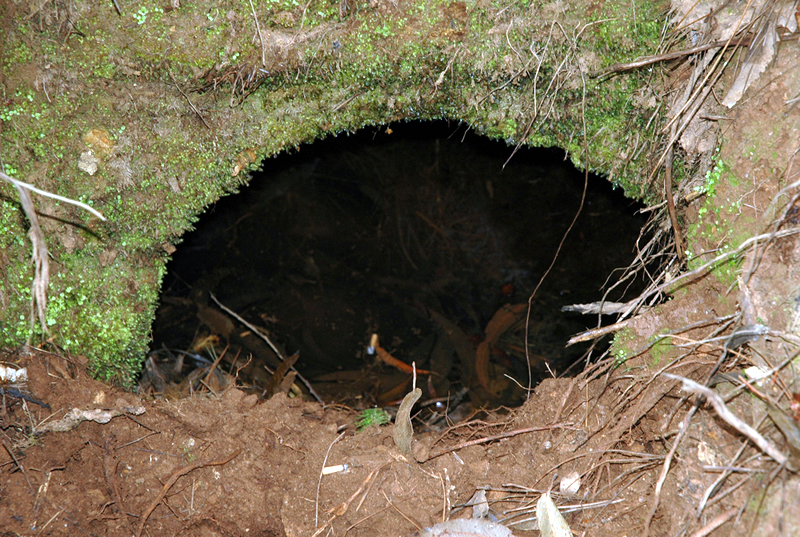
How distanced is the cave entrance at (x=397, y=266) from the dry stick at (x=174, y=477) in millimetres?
1218

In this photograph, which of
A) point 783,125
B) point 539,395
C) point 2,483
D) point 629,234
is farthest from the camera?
point 629,234

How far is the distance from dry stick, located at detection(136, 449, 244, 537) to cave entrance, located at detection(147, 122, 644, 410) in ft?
4.00

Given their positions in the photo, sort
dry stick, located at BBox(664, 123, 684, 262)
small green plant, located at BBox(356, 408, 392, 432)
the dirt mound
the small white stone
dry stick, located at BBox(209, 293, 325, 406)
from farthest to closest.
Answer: dry stick, located at BBox(209, 293, 325, 406) → small green plant, located at BBox(356, 408, 392, 432) → the small white stone → dry stick, located at BBox(664, 123, 684, 262) → the dirt mound

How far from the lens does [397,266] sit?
3566 millimetres

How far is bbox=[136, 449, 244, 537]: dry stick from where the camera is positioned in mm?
1818

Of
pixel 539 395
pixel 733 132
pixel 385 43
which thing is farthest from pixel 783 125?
pixel 385 43

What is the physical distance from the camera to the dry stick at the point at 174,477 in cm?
182

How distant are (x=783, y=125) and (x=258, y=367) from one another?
3.02 metres

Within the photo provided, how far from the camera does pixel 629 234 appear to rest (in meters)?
3.09

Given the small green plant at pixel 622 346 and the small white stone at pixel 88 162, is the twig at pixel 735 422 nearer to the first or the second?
the small green plant at pixel 622 346

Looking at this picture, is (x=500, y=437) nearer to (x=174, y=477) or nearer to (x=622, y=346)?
(x=622, y=346)

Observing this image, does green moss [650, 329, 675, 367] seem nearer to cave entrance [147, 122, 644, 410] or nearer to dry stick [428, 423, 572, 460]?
dry stick [428, 423, 572, 460]

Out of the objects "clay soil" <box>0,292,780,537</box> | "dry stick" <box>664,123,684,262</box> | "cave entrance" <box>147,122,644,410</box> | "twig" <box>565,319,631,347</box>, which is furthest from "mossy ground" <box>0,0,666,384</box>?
"cave entrance" <box>147,122,644,410</box>

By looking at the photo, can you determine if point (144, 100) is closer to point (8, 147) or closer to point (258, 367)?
point (8, 147)
